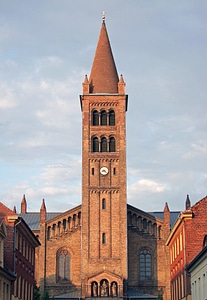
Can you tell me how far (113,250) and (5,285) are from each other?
38.3 m

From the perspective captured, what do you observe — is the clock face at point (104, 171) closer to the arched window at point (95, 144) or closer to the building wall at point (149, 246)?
the arched window at point (95, 144)

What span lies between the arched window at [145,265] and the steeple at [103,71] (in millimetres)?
22965

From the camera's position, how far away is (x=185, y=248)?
174 feet

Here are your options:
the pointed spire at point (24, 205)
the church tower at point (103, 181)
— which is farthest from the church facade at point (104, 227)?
the pointed spire at point (24, 205)

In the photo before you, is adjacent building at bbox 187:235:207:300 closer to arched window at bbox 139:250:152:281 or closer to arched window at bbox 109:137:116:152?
arched window at bbox 139:250:152:281

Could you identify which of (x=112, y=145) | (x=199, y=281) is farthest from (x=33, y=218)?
(x=199, y=281)

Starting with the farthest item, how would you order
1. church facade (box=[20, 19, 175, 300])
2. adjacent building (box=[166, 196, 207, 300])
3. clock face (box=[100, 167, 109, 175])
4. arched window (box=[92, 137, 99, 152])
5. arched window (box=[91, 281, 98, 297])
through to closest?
arched window (box=[92, 137, 99, 152]), clock face (box=[100, 167, 109, 175]), church facade (box=[20, 19, 175, 300]), arched window (box=[91, 281, 98, 297]), adjacent building (box=[166, 196, 207, 300])

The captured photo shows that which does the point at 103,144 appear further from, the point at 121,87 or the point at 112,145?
the point at 121,87

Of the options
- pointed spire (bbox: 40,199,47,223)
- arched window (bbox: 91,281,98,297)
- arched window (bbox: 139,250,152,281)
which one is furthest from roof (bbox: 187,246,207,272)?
pointed spire (bbox: 40,199,47,223)

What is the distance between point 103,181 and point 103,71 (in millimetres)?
15843

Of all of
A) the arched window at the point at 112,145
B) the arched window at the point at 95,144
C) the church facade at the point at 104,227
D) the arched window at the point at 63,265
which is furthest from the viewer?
the arched window at the point at 63,265

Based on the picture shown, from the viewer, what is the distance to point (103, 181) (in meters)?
83.6

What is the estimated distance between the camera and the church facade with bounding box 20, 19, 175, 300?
82.0 m

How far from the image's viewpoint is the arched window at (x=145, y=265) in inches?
3344
